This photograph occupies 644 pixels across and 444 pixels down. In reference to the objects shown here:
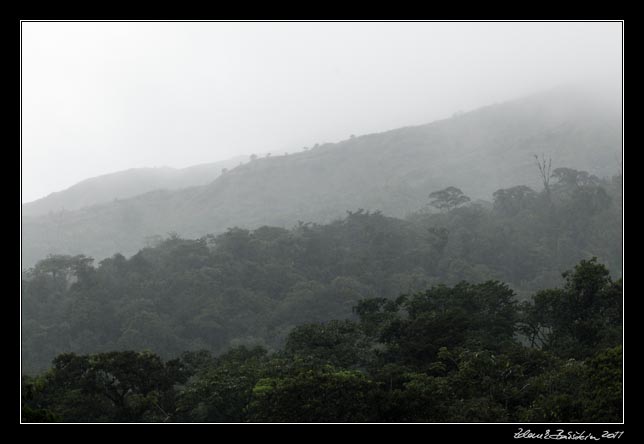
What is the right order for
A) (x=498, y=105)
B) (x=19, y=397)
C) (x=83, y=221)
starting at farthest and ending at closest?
1. (x=498, y=105)
2. (x=83, y=221)
3. (x=19, y=397)

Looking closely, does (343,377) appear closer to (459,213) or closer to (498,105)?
(459,213)

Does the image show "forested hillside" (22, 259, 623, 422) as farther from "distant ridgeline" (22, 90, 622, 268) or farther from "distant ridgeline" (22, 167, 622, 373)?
"distant ridgeline" (22, 90, 622, 268)

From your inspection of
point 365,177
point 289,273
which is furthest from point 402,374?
point 365,177

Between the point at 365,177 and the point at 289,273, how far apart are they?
66.6m

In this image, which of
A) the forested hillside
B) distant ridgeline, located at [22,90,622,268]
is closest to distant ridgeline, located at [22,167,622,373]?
the forested hillside

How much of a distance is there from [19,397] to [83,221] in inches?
4273

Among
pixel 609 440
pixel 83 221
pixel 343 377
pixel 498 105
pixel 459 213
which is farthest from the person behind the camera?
pixel 498 105

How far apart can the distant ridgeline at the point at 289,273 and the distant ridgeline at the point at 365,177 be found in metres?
32.3

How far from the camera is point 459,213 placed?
74.0m

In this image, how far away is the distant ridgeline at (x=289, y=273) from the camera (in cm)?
5119

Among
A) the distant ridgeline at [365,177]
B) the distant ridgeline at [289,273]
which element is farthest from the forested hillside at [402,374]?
the distant ridgeline at [365,177]

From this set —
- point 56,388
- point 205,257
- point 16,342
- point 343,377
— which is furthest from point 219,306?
point 16,342

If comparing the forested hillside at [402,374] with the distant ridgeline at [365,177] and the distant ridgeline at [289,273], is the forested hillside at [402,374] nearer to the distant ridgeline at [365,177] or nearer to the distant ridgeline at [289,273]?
the distant ridgeline at [289,273]

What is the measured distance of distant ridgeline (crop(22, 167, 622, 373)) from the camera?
5119cm
